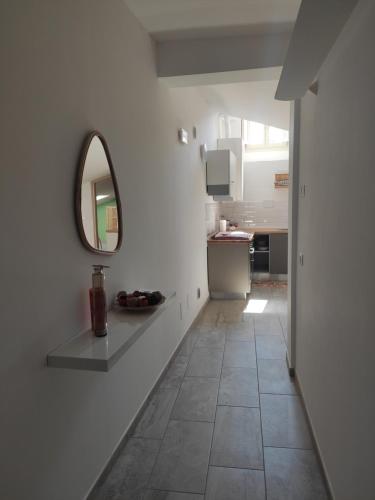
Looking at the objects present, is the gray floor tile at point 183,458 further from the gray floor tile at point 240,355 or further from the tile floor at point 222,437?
the gray floor tile at point 240,355

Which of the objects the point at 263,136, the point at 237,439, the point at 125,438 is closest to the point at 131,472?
the point at 125,438

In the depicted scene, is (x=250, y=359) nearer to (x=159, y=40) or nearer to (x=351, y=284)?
(x=351, y=284)

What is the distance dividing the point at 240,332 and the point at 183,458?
2.02 meters

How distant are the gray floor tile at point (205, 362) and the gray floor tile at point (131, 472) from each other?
916mm

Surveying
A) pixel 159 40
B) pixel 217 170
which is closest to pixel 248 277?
pixel 217 170

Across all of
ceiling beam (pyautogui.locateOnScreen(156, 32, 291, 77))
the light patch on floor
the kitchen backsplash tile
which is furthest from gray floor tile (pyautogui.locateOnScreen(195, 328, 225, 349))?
the kitchen backsplash tile

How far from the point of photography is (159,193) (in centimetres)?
288

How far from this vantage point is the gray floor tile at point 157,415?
2215 mm

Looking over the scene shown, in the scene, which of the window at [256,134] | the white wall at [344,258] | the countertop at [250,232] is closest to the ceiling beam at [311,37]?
the white wall at [344,258]

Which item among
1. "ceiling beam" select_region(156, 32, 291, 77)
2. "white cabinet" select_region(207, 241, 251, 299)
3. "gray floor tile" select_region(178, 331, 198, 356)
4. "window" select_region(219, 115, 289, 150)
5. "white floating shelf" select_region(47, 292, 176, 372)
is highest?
"window" select_region(219, 115, 289, 150)

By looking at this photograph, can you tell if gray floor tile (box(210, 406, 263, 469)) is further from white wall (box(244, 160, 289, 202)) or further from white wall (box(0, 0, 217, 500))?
white wall (box(244, 160, 289, 202))

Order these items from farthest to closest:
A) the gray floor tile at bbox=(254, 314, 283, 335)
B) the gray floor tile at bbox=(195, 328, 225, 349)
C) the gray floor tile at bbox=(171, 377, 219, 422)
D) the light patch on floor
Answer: the light patch on floor, the gray floor tile at bbox=(254, 314, 283, 335), the gray floor tile at bbox=(195, 328, 225, 349), the gray floor tile at bbox=(171, 377, 219, 422)

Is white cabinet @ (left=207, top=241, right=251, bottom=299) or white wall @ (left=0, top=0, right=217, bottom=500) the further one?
white cabinet @ (left=207, top=241, right=251, bottom=299)

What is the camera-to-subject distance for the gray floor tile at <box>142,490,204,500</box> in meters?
1.72
